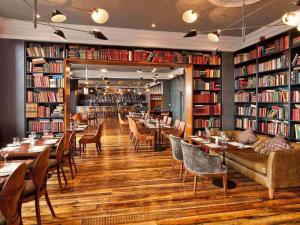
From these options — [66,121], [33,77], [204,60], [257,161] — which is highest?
[204,60]

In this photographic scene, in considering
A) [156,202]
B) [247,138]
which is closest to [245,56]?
[247,138]

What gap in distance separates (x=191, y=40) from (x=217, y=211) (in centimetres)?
483

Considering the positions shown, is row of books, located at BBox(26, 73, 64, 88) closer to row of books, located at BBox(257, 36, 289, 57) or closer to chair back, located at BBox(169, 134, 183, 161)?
chair back, located at BBox(169, 134, 183, 161)

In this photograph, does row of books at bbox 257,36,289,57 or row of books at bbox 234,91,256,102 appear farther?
row of books at bbox 234,91,256,102

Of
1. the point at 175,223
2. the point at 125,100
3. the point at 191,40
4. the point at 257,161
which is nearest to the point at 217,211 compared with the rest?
the point at 175,223

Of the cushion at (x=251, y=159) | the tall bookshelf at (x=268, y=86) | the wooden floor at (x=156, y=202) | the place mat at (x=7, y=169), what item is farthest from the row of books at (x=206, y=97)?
the place mat at (x=7, y=169)

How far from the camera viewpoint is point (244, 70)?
6.10 m

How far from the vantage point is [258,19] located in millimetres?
4934

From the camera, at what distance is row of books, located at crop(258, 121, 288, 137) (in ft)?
15.7

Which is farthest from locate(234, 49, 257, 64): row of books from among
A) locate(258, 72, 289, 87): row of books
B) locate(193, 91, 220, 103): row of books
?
locate(193, 91, 220, 103): row of books

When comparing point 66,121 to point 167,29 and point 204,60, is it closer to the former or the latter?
point 167,29

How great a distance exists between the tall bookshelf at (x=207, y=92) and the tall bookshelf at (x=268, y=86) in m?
0.58

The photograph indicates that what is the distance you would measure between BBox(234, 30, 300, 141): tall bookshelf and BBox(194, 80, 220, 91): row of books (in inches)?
24.8

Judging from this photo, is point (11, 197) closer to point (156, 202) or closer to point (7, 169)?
point (7, 169)
